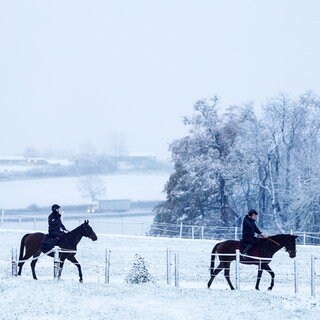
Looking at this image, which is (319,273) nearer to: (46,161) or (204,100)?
(204,100)

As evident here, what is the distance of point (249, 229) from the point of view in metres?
21.2

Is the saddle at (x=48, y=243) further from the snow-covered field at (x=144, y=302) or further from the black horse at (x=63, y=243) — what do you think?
the snow-covered field at (x=144, y=302)

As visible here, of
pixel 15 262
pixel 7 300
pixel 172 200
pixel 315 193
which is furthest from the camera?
pixel 172 200

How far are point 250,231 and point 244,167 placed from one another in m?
30.2

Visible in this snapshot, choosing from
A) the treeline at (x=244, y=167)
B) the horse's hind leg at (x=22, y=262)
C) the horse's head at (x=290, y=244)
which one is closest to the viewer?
the horse's head at (x=290, y=244)

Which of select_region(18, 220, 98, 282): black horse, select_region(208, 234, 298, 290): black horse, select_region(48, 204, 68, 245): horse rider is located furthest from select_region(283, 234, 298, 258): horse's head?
select_region(48, 204, 68, 245): horse rider

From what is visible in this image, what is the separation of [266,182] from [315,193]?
4951 millimetres

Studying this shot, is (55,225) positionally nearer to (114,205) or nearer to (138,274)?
(138,274)

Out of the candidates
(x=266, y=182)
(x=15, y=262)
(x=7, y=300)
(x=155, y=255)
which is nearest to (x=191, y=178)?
(x=266, y=182)

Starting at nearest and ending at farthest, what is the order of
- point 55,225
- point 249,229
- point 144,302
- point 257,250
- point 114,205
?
point 144,302 < point 249,229 < point 257,250 < point 55,225 < point 114,205

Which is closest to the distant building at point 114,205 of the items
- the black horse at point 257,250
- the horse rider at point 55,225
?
the horse rider at point 55,225

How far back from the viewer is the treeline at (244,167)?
51.0 metres

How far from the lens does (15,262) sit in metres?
23.4

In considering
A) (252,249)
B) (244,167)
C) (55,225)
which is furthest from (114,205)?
(252,249)
